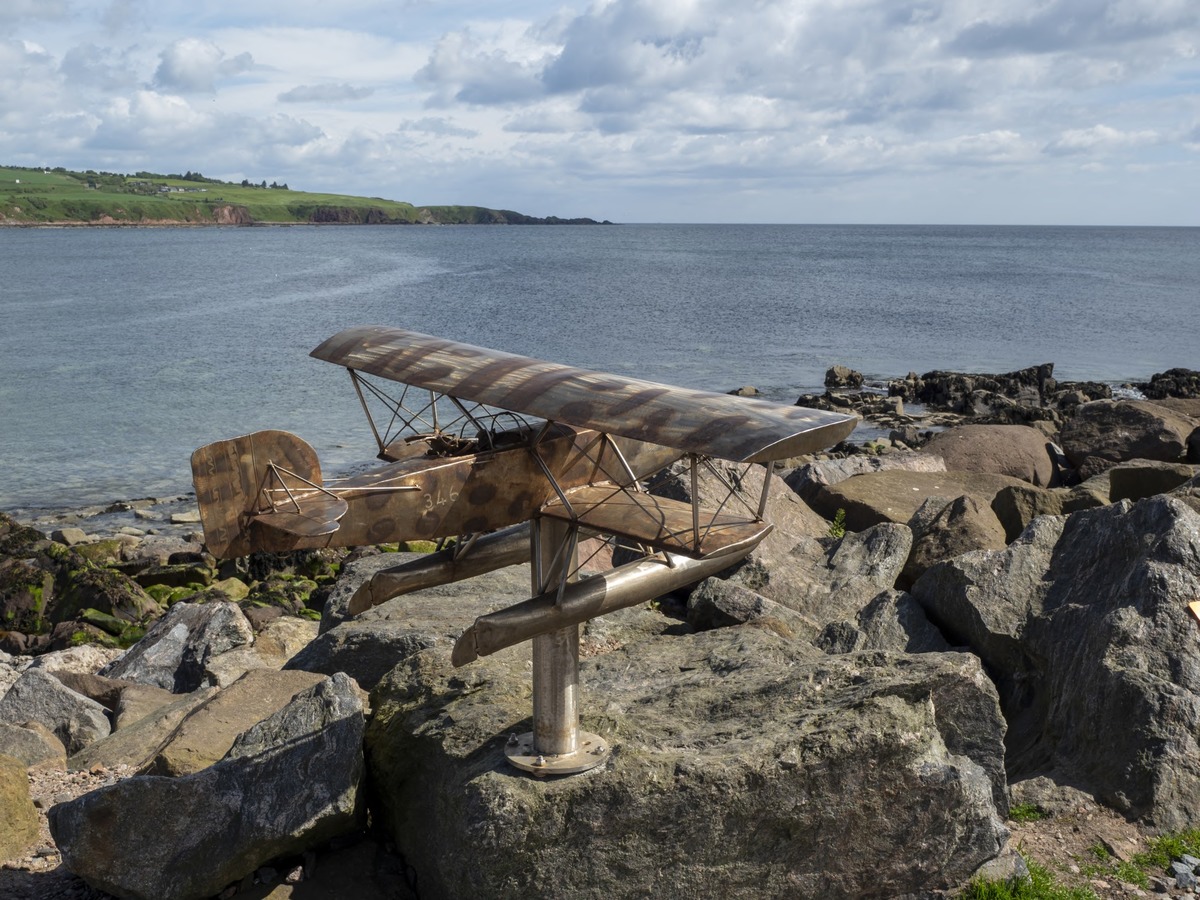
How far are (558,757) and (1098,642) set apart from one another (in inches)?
197

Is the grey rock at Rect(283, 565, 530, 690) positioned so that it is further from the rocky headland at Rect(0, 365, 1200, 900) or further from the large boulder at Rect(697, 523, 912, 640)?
the large boulder at Rect(697, 523, 912, 640)

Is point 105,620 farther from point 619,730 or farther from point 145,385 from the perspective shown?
point 145,385

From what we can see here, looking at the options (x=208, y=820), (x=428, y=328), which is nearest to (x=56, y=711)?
(x=208, y=820)

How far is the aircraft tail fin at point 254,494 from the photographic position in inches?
279

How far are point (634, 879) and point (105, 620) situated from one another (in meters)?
12.5

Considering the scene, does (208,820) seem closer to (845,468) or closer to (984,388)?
(845,468)

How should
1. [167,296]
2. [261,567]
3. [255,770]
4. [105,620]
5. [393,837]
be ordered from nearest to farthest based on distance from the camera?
[255,770]
[393,837]
[105,620]
[261,567]
[167,296]

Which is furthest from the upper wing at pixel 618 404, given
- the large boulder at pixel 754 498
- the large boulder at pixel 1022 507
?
the large boulder at pixel 1022 507

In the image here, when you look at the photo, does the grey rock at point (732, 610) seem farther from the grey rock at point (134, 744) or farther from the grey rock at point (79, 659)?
the grey rock at point (79, 659)

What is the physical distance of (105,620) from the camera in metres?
17.0

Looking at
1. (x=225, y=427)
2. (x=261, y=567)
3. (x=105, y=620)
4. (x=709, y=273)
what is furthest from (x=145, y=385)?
(x=709, y=273)

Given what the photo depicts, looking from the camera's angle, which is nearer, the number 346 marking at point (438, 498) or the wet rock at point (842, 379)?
the number 346 marking at point (438, 498)

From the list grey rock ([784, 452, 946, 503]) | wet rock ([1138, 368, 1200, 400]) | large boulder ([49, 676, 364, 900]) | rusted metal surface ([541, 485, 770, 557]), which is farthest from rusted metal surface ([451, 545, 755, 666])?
wet rock ([1138, 368, 1200, 400])

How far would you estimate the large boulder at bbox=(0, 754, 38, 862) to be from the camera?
27.6ft
